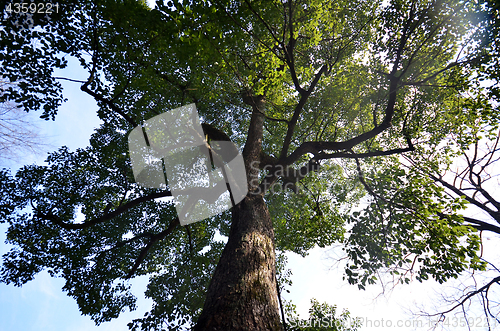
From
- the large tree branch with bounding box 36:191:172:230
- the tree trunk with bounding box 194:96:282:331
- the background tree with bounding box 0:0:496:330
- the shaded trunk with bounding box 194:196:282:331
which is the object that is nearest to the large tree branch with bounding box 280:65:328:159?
the background tree with bounding box 0:0:496:330

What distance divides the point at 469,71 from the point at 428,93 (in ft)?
2.94

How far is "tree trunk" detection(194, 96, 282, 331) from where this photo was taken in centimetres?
197

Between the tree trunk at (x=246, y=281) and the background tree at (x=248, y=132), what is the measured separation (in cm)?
2

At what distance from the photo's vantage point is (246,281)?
2.51 meters

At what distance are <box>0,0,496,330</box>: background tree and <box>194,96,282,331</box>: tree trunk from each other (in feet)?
0.07

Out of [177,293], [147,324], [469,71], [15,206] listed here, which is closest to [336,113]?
[469,71]

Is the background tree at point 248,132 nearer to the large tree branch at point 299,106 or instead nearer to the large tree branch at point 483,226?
the large tree branch at point 299,106

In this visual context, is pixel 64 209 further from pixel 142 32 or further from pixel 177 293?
pixel 142 32

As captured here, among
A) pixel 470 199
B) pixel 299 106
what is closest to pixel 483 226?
pixel 470 199

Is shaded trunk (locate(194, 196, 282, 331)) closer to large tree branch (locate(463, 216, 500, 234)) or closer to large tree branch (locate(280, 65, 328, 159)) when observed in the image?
large tree branch (locate(280, 65, 328, 159))

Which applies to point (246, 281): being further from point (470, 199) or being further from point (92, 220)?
point (470, 199)

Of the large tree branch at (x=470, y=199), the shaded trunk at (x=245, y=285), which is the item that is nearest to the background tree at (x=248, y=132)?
the shaded trunk at (x=245, y=285)

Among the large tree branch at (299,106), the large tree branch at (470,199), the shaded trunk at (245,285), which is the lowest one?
the shaded trunk at (245,285)

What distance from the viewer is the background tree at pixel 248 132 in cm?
342
